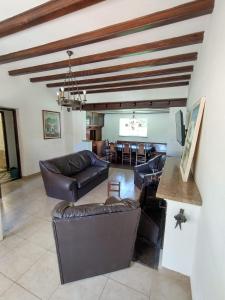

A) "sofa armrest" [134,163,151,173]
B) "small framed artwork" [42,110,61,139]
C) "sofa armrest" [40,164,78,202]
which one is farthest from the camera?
"small framed artwork" [42,110,61,139]

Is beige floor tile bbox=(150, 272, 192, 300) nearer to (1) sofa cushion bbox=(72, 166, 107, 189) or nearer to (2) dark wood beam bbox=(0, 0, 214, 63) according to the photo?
(1) sofa cushion bbox=(72, 166, 107, 189)

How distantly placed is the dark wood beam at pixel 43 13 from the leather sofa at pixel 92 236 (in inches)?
78.9

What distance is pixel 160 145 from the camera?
7.79m

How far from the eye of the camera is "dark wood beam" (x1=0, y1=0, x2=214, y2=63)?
1627 millimetres

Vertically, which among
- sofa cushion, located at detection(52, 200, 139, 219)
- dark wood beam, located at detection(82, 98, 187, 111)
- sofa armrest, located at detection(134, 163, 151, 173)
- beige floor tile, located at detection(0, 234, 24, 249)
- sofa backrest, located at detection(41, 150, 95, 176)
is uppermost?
dark wood beam, located at detection(82, 98, 187, 111)

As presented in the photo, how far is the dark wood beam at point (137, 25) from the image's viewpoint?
1.63m

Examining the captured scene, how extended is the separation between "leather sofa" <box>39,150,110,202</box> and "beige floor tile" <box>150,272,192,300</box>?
2116mm

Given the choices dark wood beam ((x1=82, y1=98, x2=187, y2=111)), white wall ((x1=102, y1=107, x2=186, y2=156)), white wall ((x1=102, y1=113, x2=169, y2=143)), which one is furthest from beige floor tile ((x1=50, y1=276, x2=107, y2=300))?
white wall ((x1=102, y1=113, x2=169, y2=143))

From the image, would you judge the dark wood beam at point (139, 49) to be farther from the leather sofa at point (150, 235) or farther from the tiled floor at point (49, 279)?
the tiled floor at point (49, 279)

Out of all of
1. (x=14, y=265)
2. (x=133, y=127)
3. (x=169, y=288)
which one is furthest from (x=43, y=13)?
(x=133, y=127)

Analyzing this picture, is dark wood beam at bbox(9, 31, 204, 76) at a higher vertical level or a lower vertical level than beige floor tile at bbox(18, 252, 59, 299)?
higher

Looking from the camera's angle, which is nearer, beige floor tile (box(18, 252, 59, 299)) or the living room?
the living room

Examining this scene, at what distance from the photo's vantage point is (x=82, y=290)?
154 cm

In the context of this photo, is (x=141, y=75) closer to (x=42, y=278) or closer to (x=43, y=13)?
(x=43, y=13)
